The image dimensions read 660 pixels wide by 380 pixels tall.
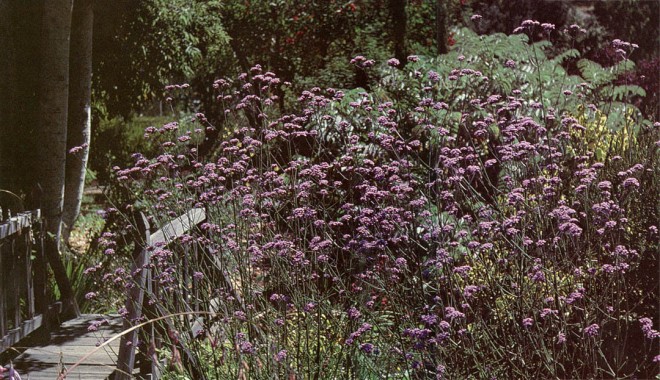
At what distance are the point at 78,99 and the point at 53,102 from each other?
0.61 m

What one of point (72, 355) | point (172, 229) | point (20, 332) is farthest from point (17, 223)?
point (172, 229)

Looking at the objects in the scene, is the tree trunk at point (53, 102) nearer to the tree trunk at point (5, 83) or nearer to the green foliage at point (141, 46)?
the tree trunk at point (5, 83)

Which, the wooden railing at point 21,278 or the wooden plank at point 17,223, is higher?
the wooden plank at point 17,223

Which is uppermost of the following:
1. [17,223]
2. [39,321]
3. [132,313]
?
[17,223]

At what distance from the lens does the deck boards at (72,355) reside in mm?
5586

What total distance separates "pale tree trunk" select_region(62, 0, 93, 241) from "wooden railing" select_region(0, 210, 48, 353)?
170cm

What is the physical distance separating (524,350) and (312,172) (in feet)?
3.92

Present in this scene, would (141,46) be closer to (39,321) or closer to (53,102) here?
(53,102)

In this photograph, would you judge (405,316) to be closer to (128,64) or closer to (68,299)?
(68,299)

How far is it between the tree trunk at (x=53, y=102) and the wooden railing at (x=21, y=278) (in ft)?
3.48

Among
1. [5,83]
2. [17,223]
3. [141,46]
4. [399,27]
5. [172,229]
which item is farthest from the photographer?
[399,27]

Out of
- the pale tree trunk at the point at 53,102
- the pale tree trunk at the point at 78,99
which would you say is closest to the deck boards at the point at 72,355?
the pale tree trunk at the point at 53,102

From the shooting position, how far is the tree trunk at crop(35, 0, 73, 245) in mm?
7840

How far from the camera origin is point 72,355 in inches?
237
